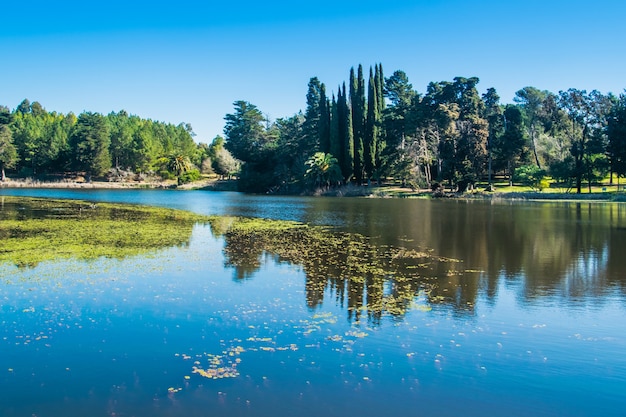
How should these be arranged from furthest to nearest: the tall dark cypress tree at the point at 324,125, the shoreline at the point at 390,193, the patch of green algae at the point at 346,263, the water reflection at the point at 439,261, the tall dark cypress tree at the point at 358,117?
the tall dark cypress tree at the point at 324,125
the tall dark cypress tree at the point at 358,117
the shoreline at the point at 390,193
the water reflection at the point at 439,261
the patch of green algae at the point at 346,263

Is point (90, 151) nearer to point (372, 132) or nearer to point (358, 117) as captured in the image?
point (358, 117)

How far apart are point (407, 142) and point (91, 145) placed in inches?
2482

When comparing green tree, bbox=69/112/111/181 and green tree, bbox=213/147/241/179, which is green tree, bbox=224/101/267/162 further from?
green tree, bbox=69/112/111/181

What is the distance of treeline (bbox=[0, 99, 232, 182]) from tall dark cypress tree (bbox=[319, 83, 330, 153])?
124ft

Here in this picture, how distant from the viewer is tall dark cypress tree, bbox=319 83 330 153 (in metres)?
74.2

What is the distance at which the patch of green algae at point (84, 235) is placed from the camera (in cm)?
1794

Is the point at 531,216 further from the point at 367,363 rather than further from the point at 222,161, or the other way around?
the point at 222,161

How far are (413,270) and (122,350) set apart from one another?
9658 millimetres

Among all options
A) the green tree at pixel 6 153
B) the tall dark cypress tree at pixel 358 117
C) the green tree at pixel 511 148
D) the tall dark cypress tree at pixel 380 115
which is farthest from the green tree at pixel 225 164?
the green tree at pixel 511 148

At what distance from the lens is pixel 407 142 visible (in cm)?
6638

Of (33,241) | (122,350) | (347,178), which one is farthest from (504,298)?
(347,178)

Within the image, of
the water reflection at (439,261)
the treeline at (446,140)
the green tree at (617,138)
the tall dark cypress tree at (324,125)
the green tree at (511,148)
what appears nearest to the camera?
the water reflection at (439,261)

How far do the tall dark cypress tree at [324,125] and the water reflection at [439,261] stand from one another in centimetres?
4463

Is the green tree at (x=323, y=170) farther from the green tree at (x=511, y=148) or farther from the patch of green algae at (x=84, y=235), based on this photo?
the patch of green algae at (x=84, y=235)
